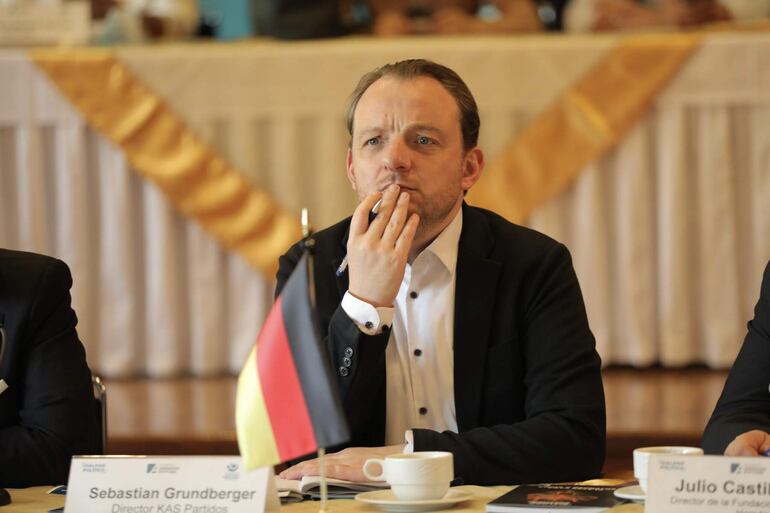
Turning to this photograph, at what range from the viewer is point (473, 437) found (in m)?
2.15

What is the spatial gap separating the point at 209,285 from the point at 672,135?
1819 millimetres

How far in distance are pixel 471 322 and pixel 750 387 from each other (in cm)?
53

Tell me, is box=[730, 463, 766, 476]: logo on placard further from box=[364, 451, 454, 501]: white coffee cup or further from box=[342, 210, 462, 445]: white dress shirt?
box=[342, 210, 462, 445]: white dress shirt

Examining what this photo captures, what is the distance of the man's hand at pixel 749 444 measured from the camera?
193 cm

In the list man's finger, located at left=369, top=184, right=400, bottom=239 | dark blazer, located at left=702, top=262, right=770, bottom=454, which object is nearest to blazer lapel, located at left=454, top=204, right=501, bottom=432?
man's finger, located at left=369, top=184, right=400, bottom=239

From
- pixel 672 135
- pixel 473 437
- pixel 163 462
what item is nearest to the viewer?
pixel 163 462

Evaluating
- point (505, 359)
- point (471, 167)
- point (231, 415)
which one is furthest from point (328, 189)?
point (505, 359)

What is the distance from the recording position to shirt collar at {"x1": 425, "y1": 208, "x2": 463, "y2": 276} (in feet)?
8.13

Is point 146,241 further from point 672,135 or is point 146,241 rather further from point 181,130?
point 672,135

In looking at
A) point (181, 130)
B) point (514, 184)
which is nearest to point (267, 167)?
point (181, 130)

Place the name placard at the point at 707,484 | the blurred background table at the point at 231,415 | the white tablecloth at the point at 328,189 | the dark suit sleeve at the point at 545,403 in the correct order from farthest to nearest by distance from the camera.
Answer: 1. the white tablecloth at the point at 328,189
2. the blurred background table at the point at 231,415
3. the dark suit sleeve at the point at 545,403
4. the name placard at the point at 707,484

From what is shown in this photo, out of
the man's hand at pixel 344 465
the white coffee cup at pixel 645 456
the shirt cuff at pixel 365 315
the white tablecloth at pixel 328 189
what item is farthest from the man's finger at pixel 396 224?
the white tablecloth at pixel 328 189

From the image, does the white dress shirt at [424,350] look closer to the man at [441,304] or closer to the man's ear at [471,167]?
the man at [441,304]

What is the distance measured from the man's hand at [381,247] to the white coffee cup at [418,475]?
58 cm
